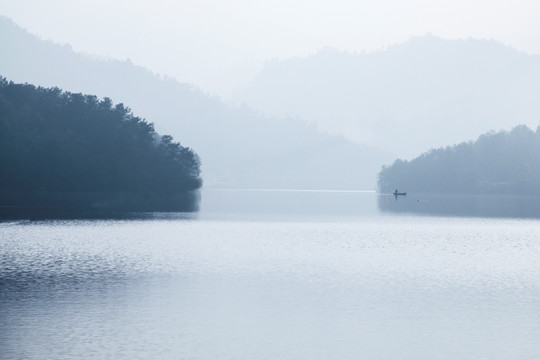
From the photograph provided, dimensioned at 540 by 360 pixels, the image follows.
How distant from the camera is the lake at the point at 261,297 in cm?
3831

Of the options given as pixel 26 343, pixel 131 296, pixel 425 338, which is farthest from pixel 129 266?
pixel 425 338

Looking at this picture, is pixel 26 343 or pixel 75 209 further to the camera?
pixel 75 209

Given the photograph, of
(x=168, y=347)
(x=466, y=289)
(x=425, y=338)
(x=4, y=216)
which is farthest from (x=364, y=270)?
(x=4, y=216)

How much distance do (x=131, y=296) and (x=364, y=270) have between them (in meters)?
22.7

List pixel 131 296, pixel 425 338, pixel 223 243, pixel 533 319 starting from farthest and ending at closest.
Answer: pixel 223 243, pixel 131 296, pixel 533 319, pixel 425 338

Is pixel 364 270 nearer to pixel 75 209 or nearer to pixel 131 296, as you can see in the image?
pixel 131 296

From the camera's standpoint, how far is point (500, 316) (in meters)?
46.2

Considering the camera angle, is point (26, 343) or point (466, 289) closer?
point (26, 343)

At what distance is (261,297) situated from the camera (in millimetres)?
51594

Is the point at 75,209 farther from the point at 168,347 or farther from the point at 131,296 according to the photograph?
the point at 168,347

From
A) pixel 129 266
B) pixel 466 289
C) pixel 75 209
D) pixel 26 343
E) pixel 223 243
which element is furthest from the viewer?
Result: pixel 75 209

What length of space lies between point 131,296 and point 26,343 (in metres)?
13.5

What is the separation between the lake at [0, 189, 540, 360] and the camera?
38.3 metres

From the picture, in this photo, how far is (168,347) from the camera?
123 ft
